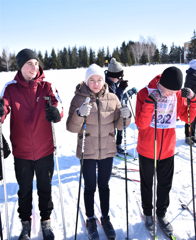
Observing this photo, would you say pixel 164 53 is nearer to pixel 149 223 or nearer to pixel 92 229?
pixel 149 223

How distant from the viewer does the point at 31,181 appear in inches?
89.2

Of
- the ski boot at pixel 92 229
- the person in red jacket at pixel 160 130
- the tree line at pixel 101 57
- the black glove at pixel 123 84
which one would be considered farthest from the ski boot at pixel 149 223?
the tree line at pixel 101 57

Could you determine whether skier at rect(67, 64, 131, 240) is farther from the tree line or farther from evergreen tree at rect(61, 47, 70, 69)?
evergreen tree at rect(61, 47, 70, 69)

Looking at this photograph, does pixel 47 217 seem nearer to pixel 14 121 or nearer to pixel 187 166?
pixel 14 121

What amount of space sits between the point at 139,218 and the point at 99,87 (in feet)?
6.00

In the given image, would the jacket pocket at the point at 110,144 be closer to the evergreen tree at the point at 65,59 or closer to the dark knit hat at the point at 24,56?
the dark knit hat at the point at 24,56

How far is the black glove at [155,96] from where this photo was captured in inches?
80.5

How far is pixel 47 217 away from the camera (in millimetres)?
2387

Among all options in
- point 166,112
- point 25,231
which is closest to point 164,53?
point 166,112

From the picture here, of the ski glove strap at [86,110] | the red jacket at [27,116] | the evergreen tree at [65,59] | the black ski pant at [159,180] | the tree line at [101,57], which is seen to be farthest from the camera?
the evergreen tree at [65,59]

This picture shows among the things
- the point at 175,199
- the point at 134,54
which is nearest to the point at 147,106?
the point at 175,199

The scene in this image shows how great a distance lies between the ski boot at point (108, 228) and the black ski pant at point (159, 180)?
0.49 m

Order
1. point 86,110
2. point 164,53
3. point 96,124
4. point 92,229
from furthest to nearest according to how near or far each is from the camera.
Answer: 1. point 164,53
2. point 92,229
3. point 96,124
4. point 86,110

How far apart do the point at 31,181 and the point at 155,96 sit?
1709 mm
